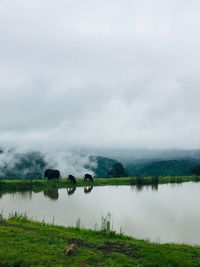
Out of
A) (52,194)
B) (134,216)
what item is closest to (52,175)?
(52,194)

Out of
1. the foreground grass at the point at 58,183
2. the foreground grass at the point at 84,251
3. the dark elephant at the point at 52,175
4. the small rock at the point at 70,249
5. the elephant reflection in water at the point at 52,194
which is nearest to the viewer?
the foreground grass at the point at 84,251

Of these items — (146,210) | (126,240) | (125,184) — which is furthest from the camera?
(125,184)

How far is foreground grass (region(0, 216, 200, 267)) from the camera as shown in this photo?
9633 millimetres

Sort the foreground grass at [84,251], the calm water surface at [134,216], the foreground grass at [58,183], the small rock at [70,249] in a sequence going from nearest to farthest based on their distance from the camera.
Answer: the foreground grass at [84,251] → the small rock at [70,249] → the calm water surface at [134,216] → the foreground grass at [58,183]

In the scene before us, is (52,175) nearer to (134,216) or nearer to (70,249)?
(134,216)

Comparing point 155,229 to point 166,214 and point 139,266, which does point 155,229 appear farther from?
point 139,266

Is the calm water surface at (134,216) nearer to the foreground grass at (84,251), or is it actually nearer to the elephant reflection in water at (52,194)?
the foreground grass at (84,251)

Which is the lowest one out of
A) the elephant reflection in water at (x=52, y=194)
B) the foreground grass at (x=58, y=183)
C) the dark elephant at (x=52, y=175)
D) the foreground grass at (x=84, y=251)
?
the foreground grass at (x=84, y=251)

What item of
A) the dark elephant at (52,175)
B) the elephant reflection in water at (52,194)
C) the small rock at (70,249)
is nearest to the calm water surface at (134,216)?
the elephant reflection in water at (52,194)

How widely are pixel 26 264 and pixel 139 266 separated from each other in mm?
2961

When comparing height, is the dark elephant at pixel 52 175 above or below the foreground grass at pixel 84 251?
above

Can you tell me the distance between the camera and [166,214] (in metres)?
20.4

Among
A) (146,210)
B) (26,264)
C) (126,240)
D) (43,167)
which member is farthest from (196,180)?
(26,264)

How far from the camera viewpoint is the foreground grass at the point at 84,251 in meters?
9.63
